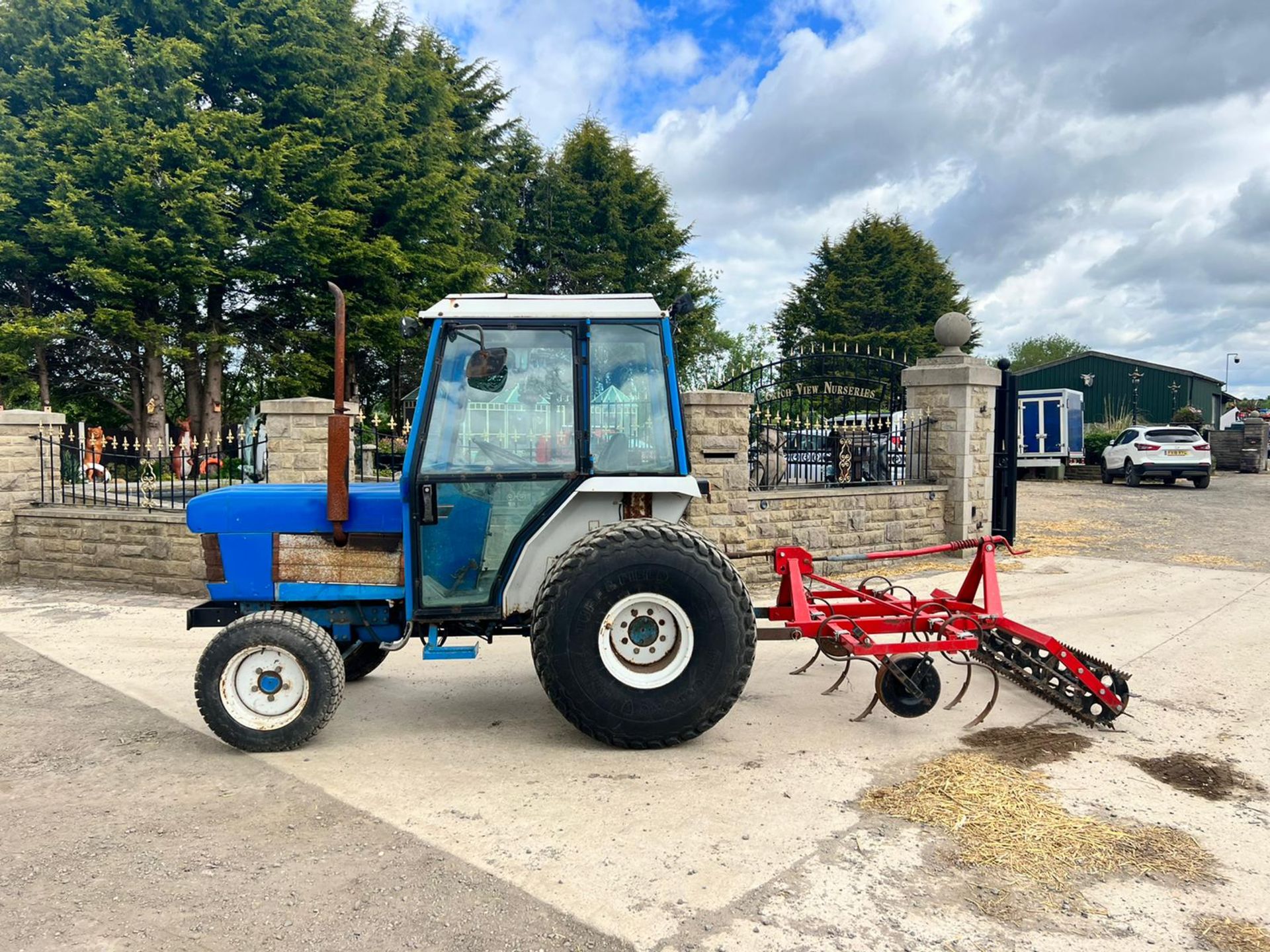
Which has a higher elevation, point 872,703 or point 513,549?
point 513,549

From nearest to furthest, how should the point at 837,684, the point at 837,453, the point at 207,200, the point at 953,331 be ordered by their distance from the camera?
the point at 837,684
the point at 837,453
the point at 953,331
the point at 207,200

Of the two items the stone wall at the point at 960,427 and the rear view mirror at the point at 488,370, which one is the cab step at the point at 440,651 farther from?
the stone wall at the point at 960,427

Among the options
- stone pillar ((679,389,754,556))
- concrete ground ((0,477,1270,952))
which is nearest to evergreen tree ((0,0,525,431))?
stone pillar ((679,389,754,556))

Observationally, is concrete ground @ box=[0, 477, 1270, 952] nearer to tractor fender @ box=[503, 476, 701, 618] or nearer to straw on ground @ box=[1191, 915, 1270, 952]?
straw on ground @ box=[1191, 915, 1270, 952]

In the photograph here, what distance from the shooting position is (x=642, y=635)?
13.9ft

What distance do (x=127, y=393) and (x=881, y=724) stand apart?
70.2 feet

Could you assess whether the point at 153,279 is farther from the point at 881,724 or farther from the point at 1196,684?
the point at 1196,684

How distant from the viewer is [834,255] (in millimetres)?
35188

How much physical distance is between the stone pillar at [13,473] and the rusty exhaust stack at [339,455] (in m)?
7.02

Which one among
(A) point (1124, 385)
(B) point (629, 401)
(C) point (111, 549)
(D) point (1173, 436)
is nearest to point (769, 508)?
(B) point (629, 401)

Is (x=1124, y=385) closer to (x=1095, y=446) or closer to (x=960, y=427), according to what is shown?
(x=1095, y=446)

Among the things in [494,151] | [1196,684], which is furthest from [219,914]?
[494,151]

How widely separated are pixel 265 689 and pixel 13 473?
7547 mm

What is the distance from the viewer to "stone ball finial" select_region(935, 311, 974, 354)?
428 inches
